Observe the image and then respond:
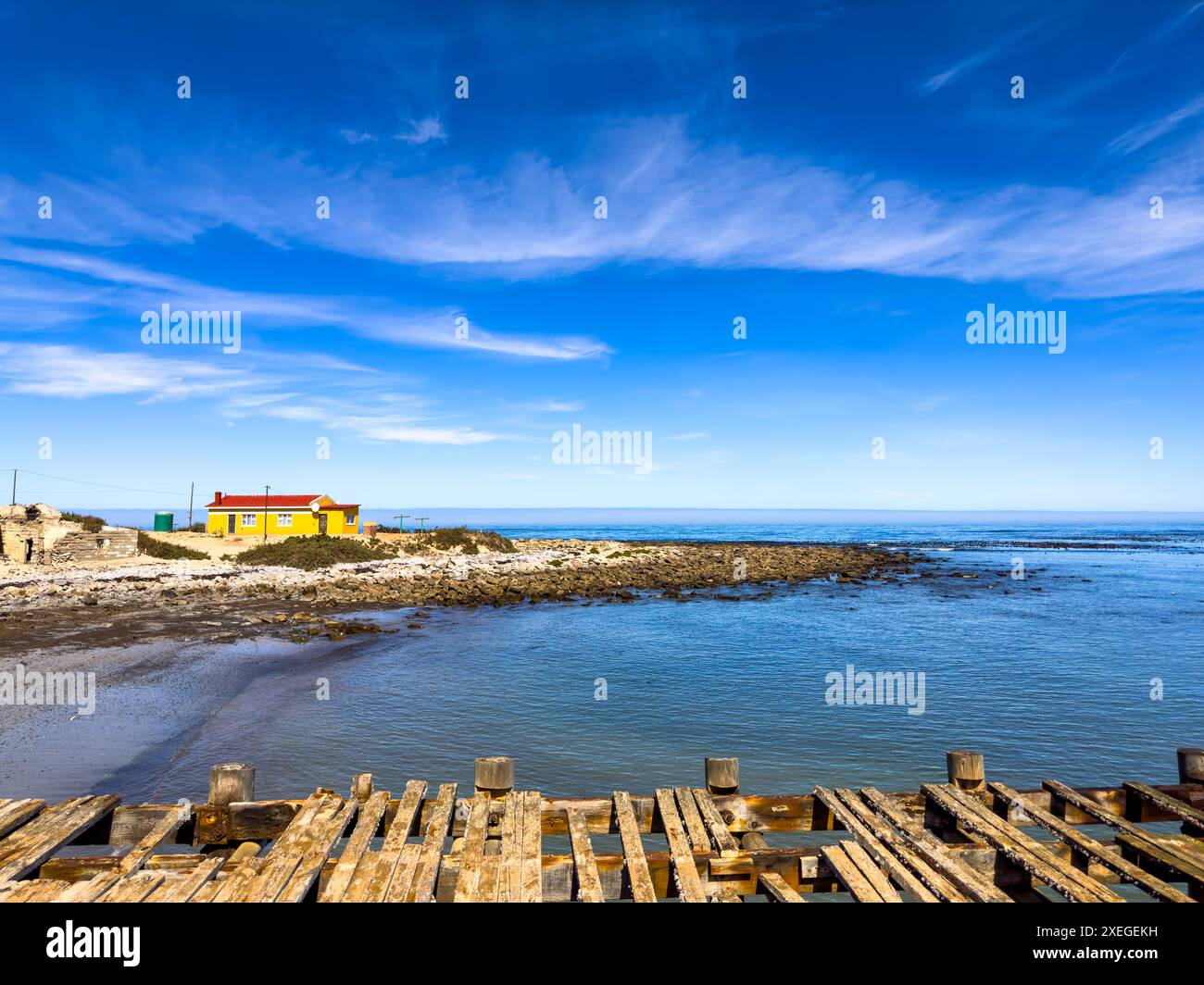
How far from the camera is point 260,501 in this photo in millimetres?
61438

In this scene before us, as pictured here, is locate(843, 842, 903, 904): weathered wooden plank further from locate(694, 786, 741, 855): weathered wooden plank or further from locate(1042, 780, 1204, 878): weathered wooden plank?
locate(1042, 780, 1204, 878): weathered wooden plank

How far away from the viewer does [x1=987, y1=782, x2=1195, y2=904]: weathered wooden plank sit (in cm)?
558

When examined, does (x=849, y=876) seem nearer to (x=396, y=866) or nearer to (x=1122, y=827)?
(x=1122, y=827)

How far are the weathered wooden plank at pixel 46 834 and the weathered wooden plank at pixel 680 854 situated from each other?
5.40 m

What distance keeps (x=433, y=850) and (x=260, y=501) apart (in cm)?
6223

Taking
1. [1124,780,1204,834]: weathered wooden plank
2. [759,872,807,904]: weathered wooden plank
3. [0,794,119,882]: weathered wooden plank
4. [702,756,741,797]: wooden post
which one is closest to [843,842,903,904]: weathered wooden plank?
[759,872,807,904]: weathered wooden plank

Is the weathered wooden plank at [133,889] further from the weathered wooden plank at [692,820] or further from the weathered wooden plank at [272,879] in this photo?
the weathered wooden plank at [692,820]

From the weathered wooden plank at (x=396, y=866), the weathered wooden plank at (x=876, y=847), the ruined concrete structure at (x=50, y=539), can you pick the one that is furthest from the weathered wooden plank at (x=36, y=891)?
the ruined concrete structure at (x=50, y=539)

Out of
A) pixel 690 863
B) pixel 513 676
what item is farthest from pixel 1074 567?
pixel 690 863

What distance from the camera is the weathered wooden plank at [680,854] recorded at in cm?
568

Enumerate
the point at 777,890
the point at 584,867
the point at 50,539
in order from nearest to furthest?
the point at 777,890, the point at 584,867, the point at 50,539

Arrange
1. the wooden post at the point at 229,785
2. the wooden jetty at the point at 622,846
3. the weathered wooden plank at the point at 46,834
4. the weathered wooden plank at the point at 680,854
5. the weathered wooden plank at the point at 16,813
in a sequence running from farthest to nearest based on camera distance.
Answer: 1. the wooden post at the point at 229,785
2. the weathered wooden plank at the point at 16,813
3. the weathered wooden plank at the point at 46,834
4. the weathered wooden plank at the point at 680,854
5. the wooden jetty at the point at 622,846

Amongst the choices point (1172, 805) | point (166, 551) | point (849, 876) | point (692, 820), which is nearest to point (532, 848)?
point (692, 820)

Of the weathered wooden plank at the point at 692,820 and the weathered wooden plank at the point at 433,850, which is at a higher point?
the weathered wooden plank at the point at 433,850
